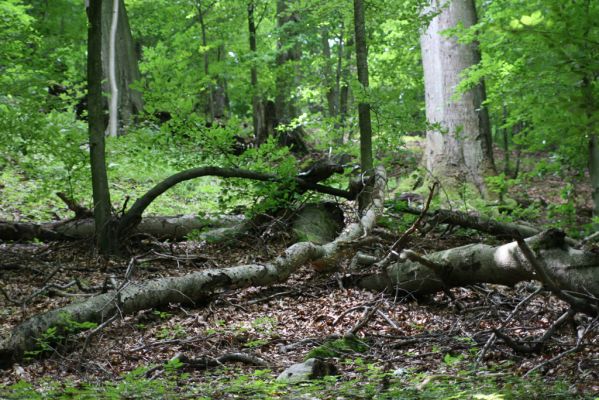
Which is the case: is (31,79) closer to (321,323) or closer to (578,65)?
(321,323)

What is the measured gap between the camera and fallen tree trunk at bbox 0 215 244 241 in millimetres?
7488

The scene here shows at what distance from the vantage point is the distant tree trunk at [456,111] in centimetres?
1123

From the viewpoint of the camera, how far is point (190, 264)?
7.04 meters

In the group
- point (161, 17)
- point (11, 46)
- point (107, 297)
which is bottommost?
point (107, 297)

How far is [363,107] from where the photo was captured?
7996mm

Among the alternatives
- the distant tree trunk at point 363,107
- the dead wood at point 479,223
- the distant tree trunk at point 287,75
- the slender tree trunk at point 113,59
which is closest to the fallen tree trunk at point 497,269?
the dead wood at point 479,223

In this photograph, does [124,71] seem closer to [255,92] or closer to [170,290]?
[255,92]

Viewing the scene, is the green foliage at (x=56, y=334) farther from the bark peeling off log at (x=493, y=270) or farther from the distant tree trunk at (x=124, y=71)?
the distant tree trunk at (x=124, y=71)

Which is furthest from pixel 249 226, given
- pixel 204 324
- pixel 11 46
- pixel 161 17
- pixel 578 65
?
pixel 161 17

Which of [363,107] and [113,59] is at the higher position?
[113,59]

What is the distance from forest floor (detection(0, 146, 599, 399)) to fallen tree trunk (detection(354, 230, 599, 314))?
21 centimetres

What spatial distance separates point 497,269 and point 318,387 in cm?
218

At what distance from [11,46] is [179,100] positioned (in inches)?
78.6

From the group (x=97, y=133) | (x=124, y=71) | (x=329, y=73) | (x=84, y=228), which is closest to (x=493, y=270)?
(x=97, y=133)
